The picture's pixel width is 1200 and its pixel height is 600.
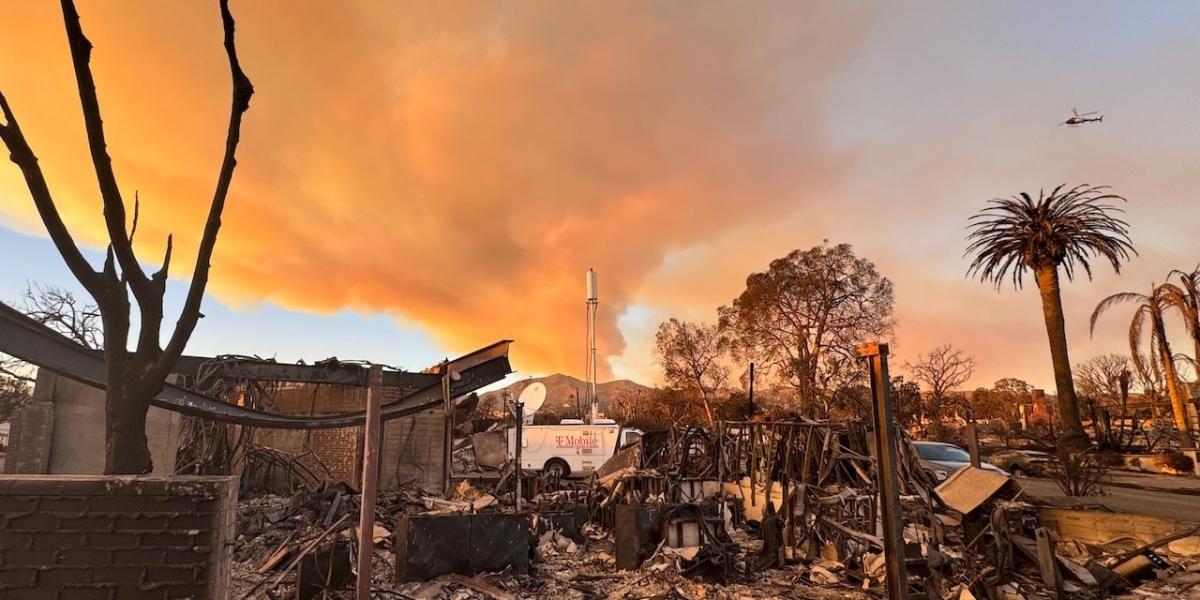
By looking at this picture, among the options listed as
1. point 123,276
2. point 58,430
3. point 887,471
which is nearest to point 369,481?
point 123,276

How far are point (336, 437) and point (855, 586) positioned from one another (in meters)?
12.5

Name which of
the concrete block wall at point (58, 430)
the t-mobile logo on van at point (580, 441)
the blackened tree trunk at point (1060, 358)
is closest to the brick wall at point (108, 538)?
the concrete block wall at point (58, 430)

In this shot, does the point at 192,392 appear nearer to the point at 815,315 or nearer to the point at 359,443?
the point at 359,443

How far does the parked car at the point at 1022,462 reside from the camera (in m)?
23.2

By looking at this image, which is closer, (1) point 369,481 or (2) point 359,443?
(1) point 369,481

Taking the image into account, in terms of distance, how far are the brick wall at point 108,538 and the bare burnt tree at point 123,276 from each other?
19.5 inches

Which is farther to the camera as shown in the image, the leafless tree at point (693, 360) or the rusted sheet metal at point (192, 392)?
the leafless tree at point (693, 360)

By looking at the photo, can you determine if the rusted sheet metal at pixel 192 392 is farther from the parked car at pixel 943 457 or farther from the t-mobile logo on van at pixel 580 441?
the t-mobile logo on van at pixel 580 441

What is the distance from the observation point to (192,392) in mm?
7234

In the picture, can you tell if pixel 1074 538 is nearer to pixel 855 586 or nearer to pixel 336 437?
pixel 855 586

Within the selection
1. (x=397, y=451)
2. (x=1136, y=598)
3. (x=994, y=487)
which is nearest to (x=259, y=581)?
(x=397, y=451)

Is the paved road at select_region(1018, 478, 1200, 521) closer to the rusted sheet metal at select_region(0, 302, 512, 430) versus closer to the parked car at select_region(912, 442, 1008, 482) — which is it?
the parked car at select_region(912, 442, 1008, 482)

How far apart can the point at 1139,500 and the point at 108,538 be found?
22.4m

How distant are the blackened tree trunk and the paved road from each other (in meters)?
2.69
